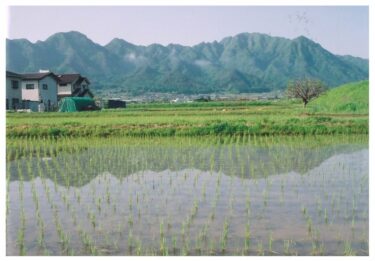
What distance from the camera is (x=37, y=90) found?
50.7ft

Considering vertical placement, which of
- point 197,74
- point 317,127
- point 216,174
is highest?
point 197,74

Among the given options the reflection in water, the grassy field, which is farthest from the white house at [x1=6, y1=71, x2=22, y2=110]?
the reflection in water

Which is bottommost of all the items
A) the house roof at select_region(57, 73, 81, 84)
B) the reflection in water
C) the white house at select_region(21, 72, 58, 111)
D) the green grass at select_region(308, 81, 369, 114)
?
the reflection in water

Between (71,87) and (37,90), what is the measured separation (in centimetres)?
154

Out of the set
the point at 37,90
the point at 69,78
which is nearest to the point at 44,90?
the point at 37,90

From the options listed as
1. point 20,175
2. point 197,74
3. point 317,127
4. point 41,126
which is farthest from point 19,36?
point 197,74

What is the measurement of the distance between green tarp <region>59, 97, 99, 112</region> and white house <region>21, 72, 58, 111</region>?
54cm

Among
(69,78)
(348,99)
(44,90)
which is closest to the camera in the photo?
(348,99)

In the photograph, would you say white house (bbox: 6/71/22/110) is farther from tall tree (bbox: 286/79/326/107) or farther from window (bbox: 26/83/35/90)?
tall tree (bbox: 286/79/326/107)

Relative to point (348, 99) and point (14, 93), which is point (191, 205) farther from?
point (14, 93)

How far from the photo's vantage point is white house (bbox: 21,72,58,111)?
49.0 ft

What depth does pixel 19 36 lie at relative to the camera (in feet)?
20.6

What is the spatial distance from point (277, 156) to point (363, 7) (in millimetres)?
3042
